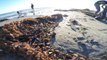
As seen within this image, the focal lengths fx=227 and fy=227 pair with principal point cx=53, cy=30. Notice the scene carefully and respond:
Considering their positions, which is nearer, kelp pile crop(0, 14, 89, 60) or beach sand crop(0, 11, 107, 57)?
kelp pile crop(0, 14, 89, 60)

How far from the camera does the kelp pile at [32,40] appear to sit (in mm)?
12547

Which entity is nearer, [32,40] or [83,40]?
[32,40]

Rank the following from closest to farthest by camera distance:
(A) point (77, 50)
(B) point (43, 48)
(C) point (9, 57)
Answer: (C) point (9, 57)
(B) point (43, 48)
(A) point (77, 50)

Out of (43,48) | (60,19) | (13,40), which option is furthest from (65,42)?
(60,19)

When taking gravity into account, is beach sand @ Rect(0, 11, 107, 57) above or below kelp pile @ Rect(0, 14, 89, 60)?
below

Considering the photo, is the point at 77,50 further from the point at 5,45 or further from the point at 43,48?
the point at 5,45

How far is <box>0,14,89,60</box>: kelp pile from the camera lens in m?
12.5

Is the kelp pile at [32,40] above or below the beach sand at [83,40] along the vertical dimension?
above

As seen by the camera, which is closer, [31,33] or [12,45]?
[12,45]

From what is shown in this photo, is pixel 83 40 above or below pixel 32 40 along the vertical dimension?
below

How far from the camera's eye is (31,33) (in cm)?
1545

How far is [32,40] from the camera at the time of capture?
1447cm

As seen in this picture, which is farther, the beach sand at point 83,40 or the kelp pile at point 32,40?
the beach sand at point 83,40

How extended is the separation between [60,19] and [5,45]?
7.81 metres
